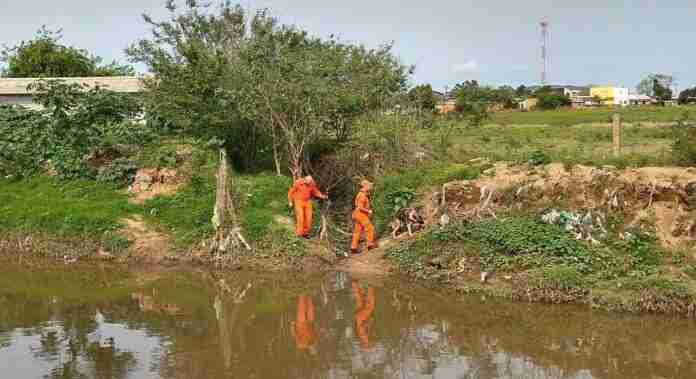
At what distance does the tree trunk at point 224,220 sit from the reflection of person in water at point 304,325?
2.71 metres

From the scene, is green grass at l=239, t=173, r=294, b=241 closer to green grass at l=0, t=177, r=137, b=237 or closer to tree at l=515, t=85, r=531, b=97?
green grass at l=0, t=177, r=137, b=237

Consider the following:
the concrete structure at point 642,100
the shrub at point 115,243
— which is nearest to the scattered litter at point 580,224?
the shrub at point 115,243

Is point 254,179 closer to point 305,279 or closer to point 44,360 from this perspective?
point 305,279

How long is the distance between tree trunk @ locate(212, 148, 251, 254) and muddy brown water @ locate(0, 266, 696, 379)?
51.2 inches

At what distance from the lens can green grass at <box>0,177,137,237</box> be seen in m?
16.0

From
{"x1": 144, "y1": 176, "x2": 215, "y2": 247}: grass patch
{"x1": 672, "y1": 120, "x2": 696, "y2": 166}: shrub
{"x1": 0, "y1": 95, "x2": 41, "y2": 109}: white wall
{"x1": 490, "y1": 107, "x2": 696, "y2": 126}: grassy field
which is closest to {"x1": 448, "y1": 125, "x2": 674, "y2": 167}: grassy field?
{"x1": 672, "y1": 120, "x2": 696, "y2": 166}: shrub

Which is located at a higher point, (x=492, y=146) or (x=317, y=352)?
(x=492, y=146)

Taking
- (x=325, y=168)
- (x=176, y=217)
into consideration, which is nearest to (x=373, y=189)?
(x=325, y=168)

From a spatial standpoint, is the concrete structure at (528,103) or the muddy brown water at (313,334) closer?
the muddy brown water at (313,334)

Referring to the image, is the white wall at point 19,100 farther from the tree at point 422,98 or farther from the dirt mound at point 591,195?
the dirt mound at point 591,195

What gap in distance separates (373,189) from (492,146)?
7860mm

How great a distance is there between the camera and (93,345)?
9953 millimetres

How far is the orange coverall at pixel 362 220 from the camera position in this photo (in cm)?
1463

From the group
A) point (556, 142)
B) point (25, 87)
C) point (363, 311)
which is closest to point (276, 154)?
point (363, 311)
